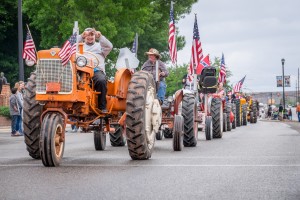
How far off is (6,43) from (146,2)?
539 inches

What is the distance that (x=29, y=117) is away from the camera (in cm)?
1205

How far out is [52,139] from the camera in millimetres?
10922

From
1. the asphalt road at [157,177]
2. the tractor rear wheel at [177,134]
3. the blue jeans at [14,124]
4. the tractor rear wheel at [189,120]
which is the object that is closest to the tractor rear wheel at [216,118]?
the tractor rear wheel at [189,120]

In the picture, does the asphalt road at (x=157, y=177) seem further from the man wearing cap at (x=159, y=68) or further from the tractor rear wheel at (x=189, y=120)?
the man wearing cap at (x=159, y=68)

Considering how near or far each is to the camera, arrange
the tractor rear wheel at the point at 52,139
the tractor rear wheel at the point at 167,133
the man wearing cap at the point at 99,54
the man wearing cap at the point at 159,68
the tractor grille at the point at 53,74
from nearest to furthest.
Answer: the tractor rear wheel at the point at 52,139, the tractor grille at the point at 53,74, the man wearing cap at the point at 99,54, the man wearing cap at the point at 159,68, the tractor rear wheel at the point at 167,133

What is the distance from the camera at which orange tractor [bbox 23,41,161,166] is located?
11391 mm

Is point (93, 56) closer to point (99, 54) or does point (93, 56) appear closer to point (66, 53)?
point (99, 54)

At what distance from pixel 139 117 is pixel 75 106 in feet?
3.49

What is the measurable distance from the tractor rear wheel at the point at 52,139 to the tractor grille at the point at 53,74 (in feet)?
1.56

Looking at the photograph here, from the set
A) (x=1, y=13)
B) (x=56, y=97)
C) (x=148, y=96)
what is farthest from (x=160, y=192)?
(x=1, y=13)

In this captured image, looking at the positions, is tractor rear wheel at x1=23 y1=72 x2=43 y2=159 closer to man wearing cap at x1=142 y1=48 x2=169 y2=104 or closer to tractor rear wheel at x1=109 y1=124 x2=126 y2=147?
man wearing cap at x1=142 y1=48 x2=169 y2=104

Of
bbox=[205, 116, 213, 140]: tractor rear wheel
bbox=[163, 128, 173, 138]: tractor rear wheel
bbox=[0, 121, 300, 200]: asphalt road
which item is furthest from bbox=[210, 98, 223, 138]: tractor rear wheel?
bbox=[0, 121, 300, 200]: asphalt road

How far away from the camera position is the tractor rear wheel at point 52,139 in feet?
35.7

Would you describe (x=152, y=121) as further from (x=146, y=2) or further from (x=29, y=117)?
(x=146, y=2)
